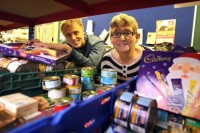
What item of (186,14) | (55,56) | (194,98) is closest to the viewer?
(194,98)

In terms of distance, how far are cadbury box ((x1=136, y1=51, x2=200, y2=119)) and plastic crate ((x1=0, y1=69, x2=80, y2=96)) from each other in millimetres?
361

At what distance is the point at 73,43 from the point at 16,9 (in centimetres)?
37

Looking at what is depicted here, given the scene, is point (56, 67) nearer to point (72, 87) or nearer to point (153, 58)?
point (72, 87)

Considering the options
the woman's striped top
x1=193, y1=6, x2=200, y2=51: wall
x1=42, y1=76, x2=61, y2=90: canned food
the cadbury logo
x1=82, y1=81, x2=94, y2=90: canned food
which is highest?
x1=193, y1=6, x2=200, y2=51: wall

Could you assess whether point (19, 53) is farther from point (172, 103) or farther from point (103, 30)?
point (103, 30)

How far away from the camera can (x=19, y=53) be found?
2.43ft

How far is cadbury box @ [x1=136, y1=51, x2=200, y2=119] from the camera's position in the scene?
1.73 ft

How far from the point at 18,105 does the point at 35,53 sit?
13.3 inches

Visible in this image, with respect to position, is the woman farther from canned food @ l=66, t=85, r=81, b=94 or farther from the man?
canned food @ l=66, t=85, r=81, b=94

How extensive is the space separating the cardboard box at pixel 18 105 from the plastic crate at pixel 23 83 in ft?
0.33

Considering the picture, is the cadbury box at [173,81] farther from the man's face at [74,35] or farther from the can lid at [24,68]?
the man's face at [74,35]

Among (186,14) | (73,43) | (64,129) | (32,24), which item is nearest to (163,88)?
(64,129)

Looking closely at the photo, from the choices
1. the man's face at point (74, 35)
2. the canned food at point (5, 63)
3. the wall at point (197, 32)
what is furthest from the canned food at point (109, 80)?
the wall at point (197, 32)

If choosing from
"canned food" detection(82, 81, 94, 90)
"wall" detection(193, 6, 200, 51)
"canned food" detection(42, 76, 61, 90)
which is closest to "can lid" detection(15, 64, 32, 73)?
"canned food" detection(42, 76, 61, 90)
